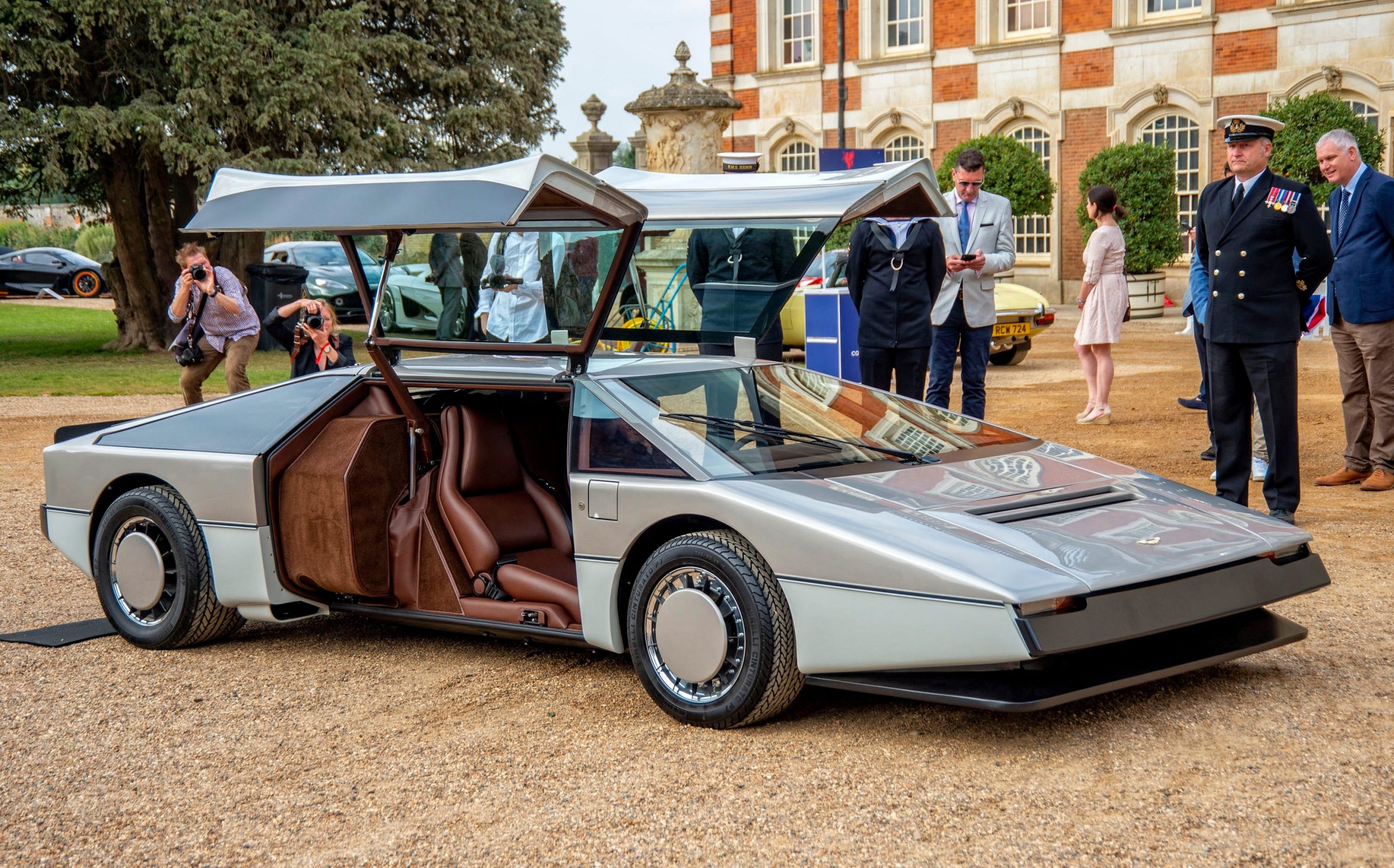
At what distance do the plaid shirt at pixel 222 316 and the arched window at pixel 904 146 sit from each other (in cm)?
2251

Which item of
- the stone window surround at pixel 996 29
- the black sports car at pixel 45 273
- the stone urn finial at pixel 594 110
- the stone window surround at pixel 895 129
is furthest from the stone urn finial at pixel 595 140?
the black sports car at pixel 45 273

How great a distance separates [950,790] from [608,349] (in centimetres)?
274

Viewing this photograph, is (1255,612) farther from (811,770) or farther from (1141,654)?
(811,770)

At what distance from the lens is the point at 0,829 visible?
4.01 metres

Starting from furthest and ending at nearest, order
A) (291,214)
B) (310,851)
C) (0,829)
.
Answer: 1. (291,214)
2. (0,829)
3. (310,851)

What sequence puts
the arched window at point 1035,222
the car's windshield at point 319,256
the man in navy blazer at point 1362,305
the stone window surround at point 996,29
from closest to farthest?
the man in navy blazer at point 1362,305, the car's windshield at point 319,256, the stone window surround at point 996,29, the arched window at point 1035,222

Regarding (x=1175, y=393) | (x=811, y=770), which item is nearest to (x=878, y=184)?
(x=811, y=770)

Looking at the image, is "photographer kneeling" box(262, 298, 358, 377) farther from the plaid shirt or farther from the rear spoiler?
the rear spoiler

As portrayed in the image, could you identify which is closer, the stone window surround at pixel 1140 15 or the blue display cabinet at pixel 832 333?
the blue display cabinet at pixel 832 333

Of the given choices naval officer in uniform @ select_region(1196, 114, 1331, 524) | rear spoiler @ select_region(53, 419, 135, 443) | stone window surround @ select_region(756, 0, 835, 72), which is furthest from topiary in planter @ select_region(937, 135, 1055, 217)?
rear spoiler @ select_region(53, 419, 135, 443)

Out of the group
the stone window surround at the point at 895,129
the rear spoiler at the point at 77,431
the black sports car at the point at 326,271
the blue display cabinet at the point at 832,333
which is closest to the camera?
the rear spoiler at the point at 77,431

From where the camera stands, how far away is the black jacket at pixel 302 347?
1030 centimetres

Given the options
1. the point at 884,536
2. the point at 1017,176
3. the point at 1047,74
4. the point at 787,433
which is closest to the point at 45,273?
the point at 1017,176

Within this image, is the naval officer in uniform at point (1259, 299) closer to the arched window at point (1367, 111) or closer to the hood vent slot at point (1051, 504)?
the hood vent slot at point (1051, 504)
